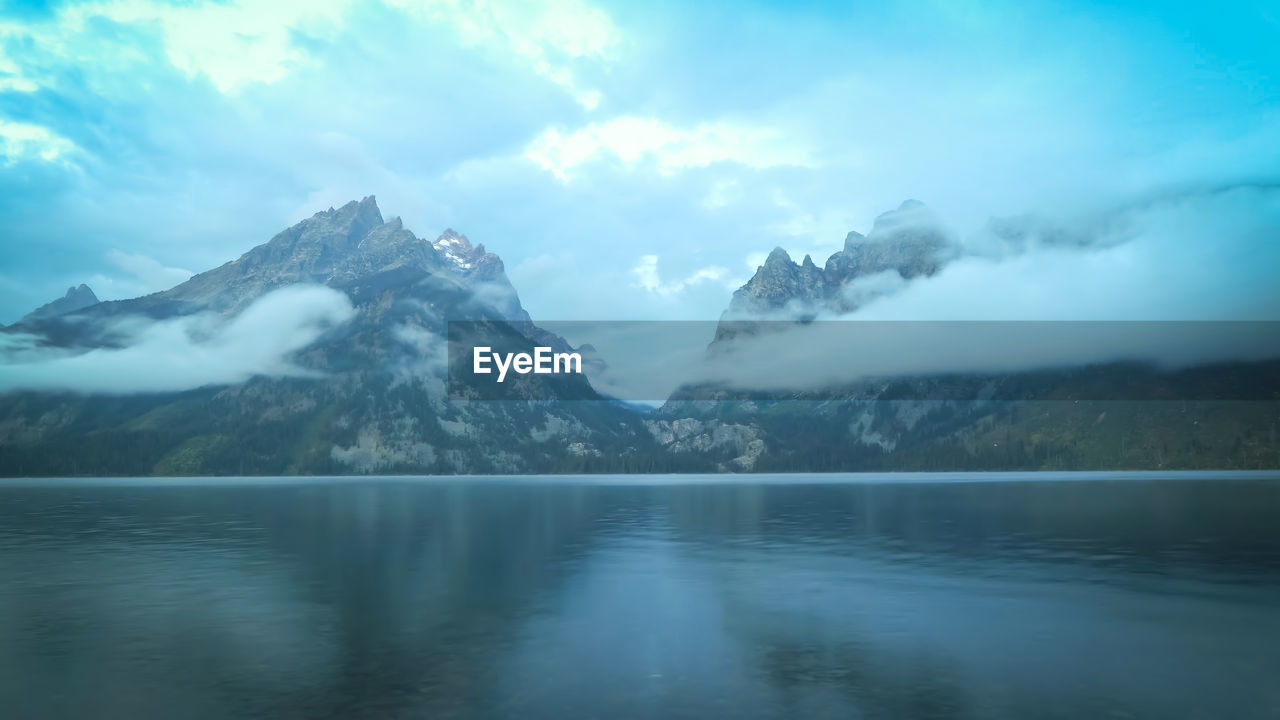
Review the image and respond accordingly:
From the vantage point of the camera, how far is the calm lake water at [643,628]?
39.5m

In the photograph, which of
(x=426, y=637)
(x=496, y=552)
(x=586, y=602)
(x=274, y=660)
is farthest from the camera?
(x=496, y=552)

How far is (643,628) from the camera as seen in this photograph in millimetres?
58375

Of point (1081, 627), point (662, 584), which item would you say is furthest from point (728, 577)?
point (1081, 627)

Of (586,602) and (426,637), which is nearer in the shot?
(426,637)

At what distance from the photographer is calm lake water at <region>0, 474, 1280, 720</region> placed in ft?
130

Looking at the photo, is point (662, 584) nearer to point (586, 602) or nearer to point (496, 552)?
point (586, 602)

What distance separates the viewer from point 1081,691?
41.0 meters

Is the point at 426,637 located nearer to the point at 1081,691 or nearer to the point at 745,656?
the point at 745,656

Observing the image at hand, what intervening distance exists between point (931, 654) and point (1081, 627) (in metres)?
15.3

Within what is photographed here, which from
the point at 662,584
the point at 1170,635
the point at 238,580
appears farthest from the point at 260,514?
the point at 1170,635

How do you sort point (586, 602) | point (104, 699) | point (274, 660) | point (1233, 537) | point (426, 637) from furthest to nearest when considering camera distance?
point (1233, 537)
point (586, 602)
point (426, 637)
point (274, 660)
point (104, 699)

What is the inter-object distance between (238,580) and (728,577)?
153ft

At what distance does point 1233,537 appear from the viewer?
11862 cm

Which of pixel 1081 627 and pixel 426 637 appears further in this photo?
pixel 1081 627
